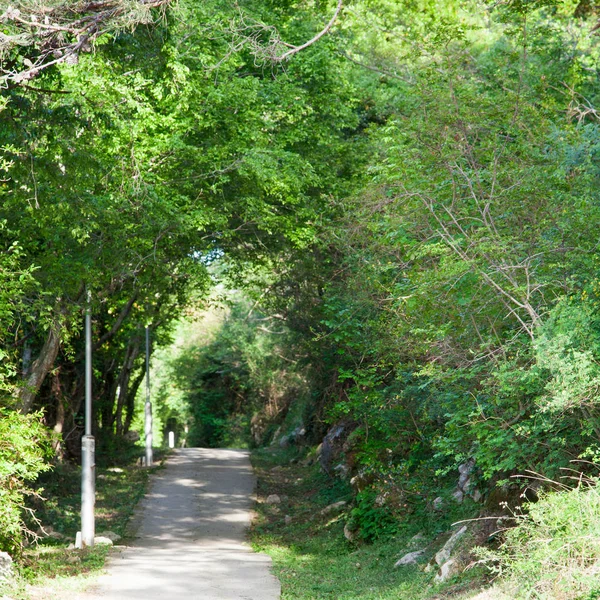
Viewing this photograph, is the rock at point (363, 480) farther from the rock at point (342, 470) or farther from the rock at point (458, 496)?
the rock at point (342, 470)

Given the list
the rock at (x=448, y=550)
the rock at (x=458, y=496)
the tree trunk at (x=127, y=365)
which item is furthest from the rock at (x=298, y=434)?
the rock at (x=448, y=550)

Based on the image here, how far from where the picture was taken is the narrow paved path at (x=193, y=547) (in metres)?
11.7

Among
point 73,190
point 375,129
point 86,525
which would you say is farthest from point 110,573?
point 375,129

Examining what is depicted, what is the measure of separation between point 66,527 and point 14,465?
681 cm

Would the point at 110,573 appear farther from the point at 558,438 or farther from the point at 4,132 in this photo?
the point at 558,438

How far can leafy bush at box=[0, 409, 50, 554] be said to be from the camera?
1092 centimetres

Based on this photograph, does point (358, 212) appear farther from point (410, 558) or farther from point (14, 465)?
point (14, 465)

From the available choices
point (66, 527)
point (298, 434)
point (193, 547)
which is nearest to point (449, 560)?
point (193, 547)

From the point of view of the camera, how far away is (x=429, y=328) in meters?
9.95

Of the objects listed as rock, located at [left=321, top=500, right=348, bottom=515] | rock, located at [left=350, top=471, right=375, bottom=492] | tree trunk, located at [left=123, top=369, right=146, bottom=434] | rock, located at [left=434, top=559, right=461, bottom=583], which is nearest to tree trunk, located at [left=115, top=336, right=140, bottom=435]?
tree trunk, located at [left=123, top=369, right=146, bottom=434]

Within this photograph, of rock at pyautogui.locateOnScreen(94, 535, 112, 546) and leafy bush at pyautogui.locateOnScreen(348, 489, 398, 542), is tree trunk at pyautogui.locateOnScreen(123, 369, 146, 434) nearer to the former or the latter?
rock at pyautogui.locateOnScreen(94, 535, 112, 546)

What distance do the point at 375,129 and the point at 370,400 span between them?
261 inches

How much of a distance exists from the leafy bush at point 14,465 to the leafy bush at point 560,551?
241 inches

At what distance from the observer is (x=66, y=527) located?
17344 millimetres
